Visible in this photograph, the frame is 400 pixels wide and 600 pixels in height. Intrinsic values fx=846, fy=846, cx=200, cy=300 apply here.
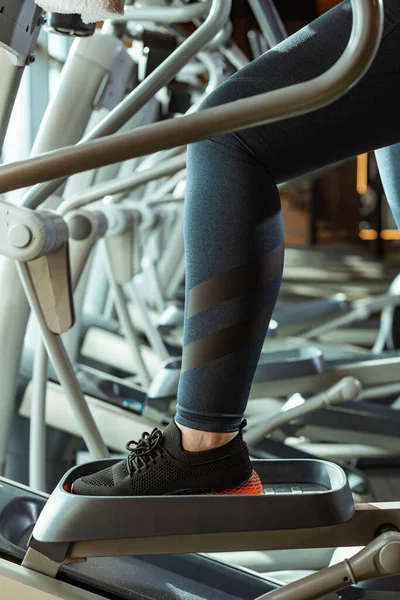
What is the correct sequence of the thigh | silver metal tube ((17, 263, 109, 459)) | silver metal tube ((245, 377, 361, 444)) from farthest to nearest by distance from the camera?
silver metal tube ((245, 377, 361, 444))
silver metal tube ((17, 263, 109, 459))
the thigh

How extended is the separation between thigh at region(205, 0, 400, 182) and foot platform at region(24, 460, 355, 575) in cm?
41

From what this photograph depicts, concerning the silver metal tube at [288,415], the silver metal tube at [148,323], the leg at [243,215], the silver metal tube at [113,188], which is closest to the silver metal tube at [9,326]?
the silver metal tube at [113,188]

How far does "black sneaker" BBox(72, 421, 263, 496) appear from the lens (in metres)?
1.04

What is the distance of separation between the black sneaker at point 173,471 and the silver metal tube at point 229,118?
1.24ft

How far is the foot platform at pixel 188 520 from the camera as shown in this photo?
103 cm

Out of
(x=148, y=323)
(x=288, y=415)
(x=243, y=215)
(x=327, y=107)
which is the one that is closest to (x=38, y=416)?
(x=288, y=415)

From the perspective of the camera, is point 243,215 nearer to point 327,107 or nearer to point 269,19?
point 327,107

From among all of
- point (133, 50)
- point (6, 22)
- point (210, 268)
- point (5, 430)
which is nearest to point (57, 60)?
point (133, 50)

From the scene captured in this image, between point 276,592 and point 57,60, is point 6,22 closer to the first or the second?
point 276,592

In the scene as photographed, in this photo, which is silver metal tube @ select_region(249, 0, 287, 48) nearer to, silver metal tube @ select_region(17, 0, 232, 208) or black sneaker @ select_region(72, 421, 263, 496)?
silver metal tube @ select_region(17, 0, 232, 208)

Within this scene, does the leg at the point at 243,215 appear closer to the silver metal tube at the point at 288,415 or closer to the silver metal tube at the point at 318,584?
the silver metal tube at the point at 318,584

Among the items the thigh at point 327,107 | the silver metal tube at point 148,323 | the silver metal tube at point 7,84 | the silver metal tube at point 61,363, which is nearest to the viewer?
the thigh at point 327,107

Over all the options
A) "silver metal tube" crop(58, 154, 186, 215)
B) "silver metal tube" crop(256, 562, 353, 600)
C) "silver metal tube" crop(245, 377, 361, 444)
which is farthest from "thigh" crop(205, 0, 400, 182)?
"silver metal tube" crop(245, 377, 361, 444)

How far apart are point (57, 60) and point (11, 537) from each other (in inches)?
113
